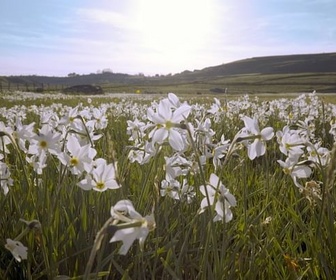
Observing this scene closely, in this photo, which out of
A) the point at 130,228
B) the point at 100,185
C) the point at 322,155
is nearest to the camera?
the point at 130,228

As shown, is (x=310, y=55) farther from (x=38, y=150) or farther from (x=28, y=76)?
(x=38, y=150)

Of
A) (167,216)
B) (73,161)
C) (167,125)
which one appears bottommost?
(167,216)

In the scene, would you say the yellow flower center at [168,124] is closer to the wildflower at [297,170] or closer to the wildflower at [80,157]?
the wildflower at [80,157]

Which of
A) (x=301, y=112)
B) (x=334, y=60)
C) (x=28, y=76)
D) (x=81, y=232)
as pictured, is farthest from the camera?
(x=28, y=76)

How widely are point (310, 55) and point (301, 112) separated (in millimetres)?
163755

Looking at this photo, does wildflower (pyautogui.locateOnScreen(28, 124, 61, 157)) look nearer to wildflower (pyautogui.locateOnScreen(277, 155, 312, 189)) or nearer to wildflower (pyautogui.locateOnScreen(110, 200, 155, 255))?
wildflower (pyautogui.locateOnScreen(110, 200, 155, 255))

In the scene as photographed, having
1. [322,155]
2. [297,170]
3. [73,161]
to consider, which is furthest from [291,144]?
[73,161]

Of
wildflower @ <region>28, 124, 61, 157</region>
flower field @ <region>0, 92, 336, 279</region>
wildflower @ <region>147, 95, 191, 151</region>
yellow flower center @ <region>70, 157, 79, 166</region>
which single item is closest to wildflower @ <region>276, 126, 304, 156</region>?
flower field @ <region>0, 92, 336, 279</region>

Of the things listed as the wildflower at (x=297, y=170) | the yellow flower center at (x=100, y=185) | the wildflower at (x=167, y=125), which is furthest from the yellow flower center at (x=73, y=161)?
the wildflower at (x=297, y=170)

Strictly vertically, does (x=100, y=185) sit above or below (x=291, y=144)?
below

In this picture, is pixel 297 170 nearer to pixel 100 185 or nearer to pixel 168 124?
pixel 168 124

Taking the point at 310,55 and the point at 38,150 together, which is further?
the point at 310,55

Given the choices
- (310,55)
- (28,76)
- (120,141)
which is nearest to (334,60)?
(310,55)

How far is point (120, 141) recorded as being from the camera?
17.9ft
